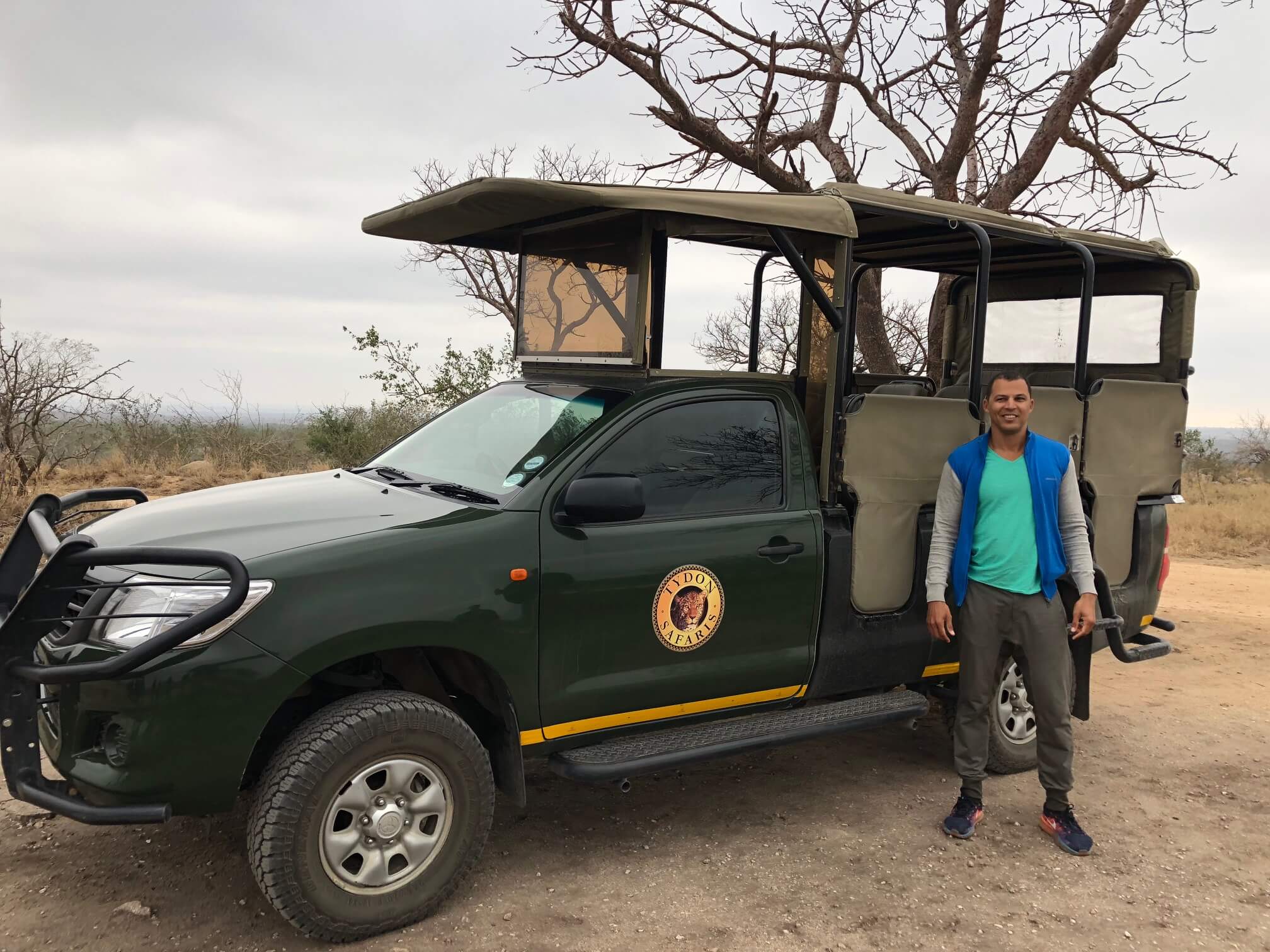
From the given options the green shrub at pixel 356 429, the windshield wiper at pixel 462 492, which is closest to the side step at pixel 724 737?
the windshield wiper at pixel 462 492

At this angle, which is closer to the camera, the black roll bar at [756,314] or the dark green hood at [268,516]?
the dark green hood at [268,516]

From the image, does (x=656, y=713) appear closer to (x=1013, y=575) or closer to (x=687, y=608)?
(x=687, y=608)

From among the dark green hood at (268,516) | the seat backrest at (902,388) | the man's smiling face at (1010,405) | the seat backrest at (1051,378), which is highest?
the seat backrest at (1051,378)

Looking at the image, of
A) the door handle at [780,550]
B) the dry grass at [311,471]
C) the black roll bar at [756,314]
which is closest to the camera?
the door handle at [780,550]

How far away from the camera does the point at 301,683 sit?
3.05 meters

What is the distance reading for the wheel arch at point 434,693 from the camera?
10.9ft

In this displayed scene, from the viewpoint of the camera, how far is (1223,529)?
14.3 m

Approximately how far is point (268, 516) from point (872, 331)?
9.05 metres

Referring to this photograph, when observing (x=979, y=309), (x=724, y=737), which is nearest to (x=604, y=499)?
(x=724, y=737)

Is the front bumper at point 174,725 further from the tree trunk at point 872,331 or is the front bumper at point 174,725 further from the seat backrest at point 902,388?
the tree trunk at point 872,331

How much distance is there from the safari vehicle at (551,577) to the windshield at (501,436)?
0.02m

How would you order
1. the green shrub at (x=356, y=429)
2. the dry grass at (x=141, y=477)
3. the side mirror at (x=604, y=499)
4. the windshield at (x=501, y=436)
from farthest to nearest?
the green shrub at (x=356, y=429) < the dry grass at (x=141, y=477) < the windshield at (x=501, y=436) < the side mirror at (x=604, y=499)

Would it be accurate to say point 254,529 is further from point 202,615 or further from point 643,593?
point 643,593

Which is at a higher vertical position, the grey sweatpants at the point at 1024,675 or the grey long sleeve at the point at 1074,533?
the grey long sleeve at the point at 1074,533
